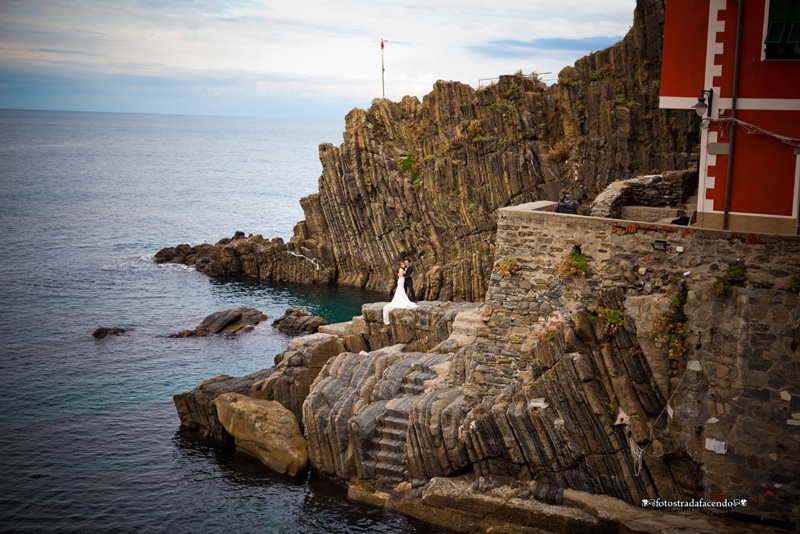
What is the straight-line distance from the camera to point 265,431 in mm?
32000

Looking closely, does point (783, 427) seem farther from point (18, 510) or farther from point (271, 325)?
point (271, 325)

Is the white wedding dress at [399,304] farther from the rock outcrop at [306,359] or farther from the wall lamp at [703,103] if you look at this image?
the wall lamp at [703,103]

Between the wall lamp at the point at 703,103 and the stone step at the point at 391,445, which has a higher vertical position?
the wall lamp at the point at 703,103

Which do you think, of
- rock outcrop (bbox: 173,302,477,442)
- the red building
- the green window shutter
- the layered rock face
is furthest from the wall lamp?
rock outcrop (bbox: 173,302,477,442)

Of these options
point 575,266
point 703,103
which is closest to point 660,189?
point 575,266

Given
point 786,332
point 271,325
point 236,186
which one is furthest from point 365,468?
point 236,186

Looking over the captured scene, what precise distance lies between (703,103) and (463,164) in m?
46.1

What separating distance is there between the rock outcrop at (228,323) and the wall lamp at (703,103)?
1534 inches

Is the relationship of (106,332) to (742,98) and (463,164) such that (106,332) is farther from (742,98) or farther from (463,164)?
(742,98)

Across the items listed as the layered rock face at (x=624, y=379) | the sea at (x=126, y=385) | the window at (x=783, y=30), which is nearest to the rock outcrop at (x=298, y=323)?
the sea at (x=126, y=385)

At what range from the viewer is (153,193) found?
14962cm

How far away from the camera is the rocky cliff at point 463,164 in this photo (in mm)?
61156

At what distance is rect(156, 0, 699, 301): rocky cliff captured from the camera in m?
61.2

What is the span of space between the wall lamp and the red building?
5 cm
